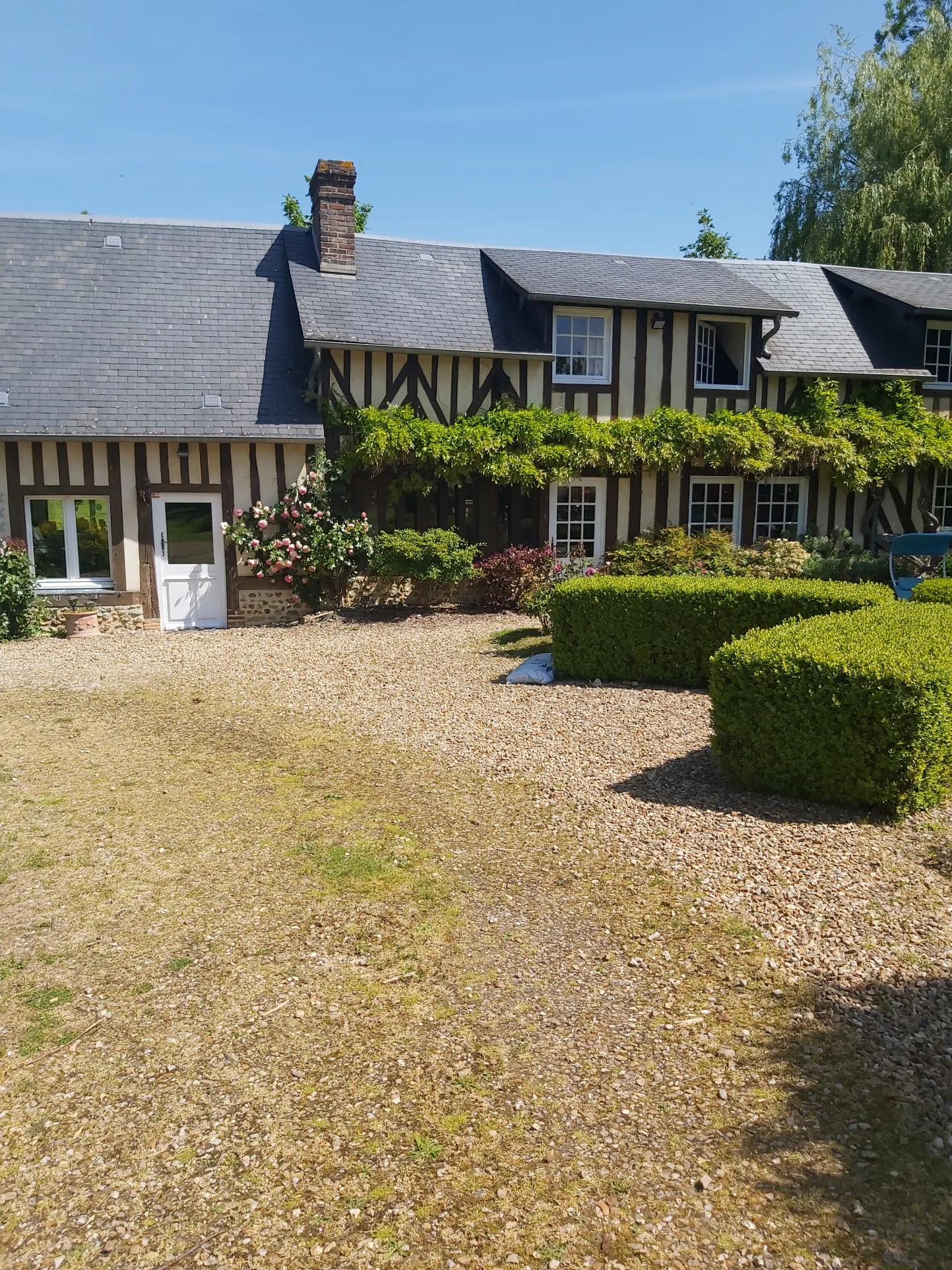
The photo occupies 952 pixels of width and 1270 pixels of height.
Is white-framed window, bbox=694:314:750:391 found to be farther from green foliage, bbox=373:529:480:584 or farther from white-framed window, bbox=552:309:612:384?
green foliage, bbox=373:529:480:584

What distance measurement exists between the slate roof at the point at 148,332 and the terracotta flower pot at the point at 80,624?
228cm

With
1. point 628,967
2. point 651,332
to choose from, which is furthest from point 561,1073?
point 651,332

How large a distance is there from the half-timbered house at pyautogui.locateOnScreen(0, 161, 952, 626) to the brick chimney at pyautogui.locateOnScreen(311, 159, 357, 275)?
0.10 ft

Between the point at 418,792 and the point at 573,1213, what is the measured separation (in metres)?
3.51

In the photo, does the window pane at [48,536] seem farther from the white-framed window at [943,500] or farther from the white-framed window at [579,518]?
the white-framed window at [943,500]

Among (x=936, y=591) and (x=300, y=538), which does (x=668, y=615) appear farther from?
(x=300, y=538)

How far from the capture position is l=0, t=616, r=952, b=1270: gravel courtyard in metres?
2.63

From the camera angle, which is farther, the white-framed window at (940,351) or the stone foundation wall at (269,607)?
the white-framed window at (940,351)

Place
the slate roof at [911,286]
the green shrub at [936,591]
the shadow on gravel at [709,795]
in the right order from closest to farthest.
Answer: the shadow on gravel at [709,795] → the green shrub at [936,591] → the slate roof at [911,286]

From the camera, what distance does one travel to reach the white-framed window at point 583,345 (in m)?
14.7

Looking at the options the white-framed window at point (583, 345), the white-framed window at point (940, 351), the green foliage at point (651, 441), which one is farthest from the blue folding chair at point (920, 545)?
the white-framed window at point (940, 351)

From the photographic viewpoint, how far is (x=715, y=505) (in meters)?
15.8

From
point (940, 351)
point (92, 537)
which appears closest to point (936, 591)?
point (940, 351)

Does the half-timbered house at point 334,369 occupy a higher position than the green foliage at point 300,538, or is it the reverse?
the half-timbered house at point 334,369
